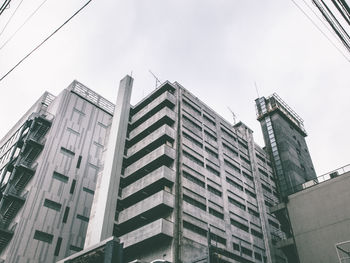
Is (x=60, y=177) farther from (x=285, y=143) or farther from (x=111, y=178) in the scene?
(x=285, y=143)

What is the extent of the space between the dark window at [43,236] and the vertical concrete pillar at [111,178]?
17.6 feet

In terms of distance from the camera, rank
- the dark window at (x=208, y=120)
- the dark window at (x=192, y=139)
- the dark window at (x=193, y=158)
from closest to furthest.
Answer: the dark window at (x=193, y=158), the dark window at (x=192, y=139), the dark window at (x=208, y=120)

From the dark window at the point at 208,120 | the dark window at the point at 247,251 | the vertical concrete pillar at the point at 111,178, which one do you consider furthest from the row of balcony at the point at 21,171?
the dark window at the point at 247,251

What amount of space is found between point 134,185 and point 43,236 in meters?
11.9

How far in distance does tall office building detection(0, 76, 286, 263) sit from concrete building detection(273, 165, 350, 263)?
11.0 metres

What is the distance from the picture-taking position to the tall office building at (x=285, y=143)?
56.7 metres

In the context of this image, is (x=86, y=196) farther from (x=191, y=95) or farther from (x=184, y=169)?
(x=191, y=95)

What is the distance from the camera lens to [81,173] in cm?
4538

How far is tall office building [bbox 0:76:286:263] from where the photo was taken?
3525cm

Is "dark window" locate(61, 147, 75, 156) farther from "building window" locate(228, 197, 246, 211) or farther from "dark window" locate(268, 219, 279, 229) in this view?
"dark window" locate(268, 219, 279, 229)

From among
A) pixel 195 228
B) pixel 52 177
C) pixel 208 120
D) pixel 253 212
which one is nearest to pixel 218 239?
pixel 195 228

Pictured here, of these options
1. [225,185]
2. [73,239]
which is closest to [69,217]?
[73,239]

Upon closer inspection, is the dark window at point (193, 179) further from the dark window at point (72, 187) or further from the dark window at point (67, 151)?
the dark window at point (67, 151)

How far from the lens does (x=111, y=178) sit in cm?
3922
